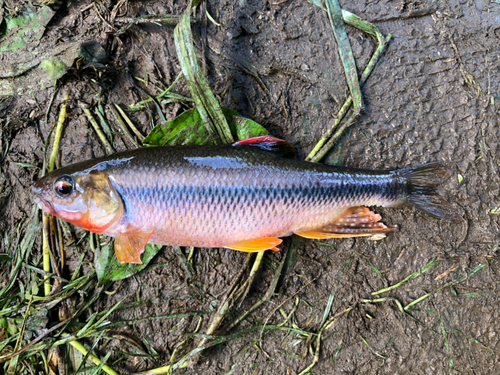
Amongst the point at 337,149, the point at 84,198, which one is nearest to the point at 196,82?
the point at 84,198

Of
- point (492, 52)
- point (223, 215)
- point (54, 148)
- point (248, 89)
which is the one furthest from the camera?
point (492, 52)

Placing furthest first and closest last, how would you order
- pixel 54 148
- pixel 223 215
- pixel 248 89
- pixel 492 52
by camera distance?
pixel 492 52 → pixel 248 89 → pixel 54 148 → pixel 223 215

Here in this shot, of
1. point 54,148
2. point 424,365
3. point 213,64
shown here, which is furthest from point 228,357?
point 213,64

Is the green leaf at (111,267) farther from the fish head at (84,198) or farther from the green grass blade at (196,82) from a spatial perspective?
the green grass blade at (196,82)

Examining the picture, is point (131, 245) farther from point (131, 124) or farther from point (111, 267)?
point (131, 124)

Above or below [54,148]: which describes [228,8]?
above

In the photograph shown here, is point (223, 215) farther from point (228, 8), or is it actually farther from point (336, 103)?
point (228, 8)

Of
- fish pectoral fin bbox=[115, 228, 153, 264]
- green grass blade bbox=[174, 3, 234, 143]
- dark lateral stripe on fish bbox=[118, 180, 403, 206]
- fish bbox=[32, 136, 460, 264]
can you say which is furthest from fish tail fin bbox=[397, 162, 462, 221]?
fish pectoral fin bbox=[115, 228, 153, 264]
